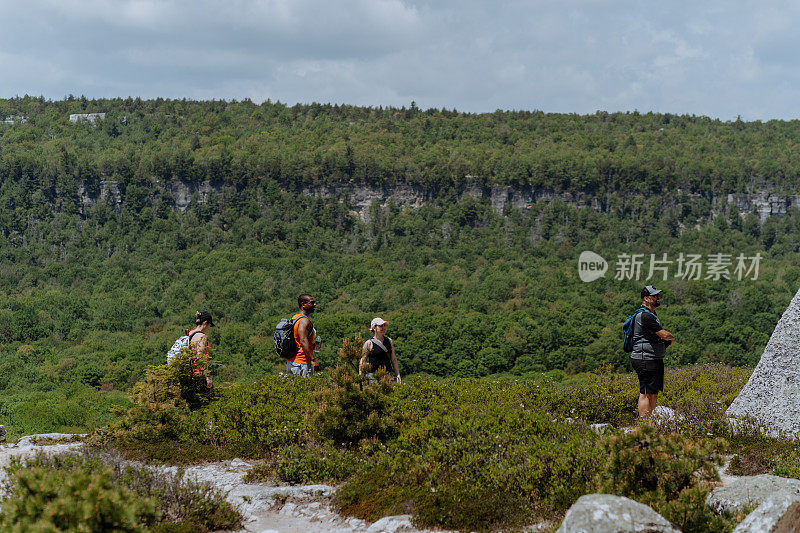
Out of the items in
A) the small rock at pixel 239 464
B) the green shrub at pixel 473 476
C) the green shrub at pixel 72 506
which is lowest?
the small rock at pixel 239 464

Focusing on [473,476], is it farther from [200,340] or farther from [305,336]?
[200,340]

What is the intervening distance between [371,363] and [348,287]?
7091 centimetres

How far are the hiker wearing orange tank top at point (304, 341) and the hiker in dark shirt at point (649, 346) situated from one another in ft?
13.7

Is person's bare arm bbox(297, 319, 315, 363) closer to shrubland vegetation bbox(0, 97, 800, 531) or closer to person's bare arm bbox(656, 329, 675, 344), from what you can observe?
shrubland vegetation bbox(0, 97, 800, 531)

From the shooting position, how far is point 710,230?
93688 millimetres

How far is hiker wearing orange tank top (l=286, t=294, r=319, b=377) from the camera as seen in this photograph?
912 cm

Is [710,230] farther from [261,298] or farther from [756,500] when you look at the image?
[756,500]

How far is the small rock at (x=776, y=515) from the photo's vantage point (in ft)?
14.5

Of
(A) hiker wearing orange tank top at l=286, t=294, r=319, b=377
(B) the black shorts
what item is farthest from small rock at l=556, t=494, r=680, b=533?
(A) hiker wearing orange tank top at l=286, t=294, r=319, b=377

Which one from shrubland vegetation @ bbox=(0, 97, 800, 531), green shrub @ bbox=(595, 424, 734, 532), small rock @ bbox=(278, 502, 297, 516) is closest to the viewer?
green shrub @ bbox=(595, 424, 734, 532)
